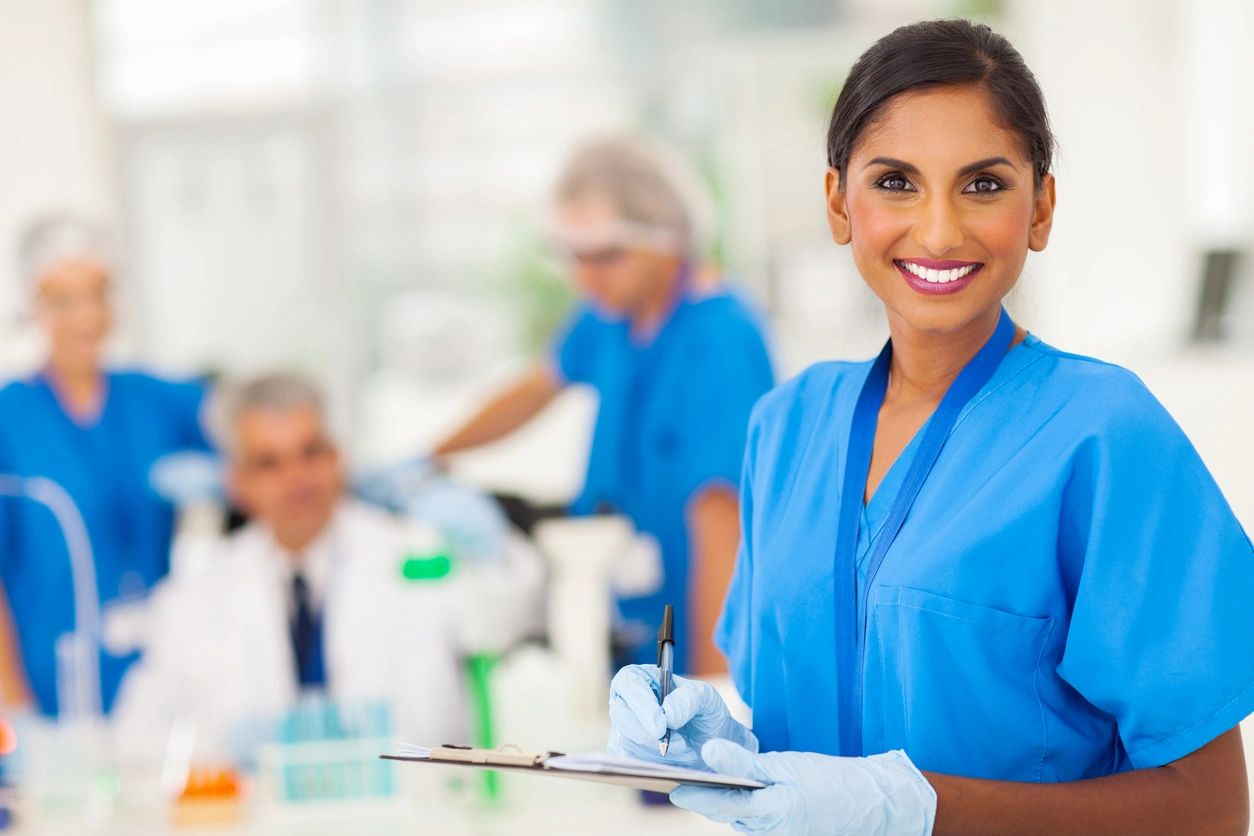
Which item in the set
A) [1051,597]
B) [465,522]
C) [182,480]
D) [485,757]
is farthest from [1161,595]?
[182,480]

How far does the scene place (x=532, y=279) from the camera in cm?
422

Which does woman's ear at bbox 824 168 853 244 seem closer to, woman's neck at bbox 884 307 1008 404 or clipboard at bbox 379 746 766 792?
woman's neck at bbox 884 307 1008 404

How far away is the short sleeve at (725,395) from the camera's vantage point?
2533 mm

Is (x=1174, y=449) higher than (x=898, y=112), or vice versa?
(x=898, y=112)

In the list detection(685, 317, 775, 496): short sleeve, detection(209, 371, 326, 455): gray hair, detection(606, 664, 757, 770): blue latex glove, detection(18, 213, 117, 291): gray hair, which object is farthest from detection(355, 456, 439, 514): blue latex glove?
detection(606, 664, 757, 770): blue latex glove

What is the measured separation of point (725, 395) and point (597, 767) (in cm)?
183

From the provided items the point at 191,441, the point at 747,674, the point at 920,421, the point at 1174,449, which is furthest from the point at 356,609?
the point at 1174,449

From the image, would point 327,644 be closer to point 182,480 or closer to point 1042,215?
point 182,480

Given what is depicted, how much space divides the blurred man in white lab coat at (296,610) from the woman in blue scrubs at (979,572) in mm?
1425

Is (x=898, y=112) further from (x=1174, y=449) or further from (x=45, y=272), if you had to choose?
(x=45, y=272)

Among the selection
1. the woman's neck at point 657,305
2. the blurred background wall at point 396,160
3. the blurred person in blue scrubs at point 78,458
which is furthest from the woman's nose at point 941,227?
the blurred background wall at point 396,160

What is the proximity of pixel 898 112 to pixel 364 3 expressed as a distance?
3.67m

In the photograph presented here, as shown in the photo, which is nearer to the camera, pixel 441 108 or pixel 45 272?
pixel 45 272

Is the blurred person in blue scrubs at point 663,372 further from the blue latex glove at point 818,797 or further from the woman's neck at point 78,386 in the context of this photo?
the blue latex glove at point 818,797
